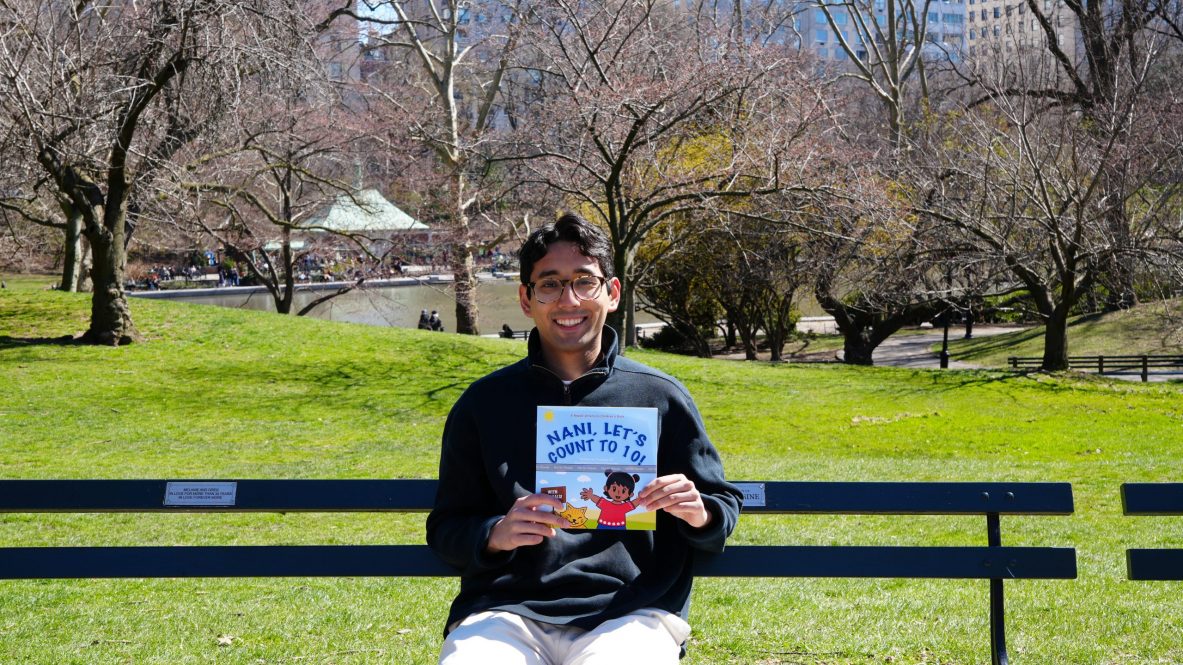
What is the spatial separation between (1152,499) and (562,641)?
6.99 ft

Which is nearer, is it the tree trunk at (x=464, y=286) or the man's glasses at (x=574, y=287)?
the man's glasses at (x=574, y=287)

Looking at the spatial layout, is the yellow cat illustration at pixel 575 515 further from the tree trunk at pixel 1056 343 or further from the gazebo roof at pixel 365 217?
the gazebo roof at pixel 365 217

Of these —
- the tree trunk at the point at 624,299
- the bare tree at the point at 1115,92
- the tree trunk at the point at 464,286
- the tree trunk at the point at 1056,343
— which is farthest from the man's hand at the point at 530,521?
the tree trunk at the point at 464,286

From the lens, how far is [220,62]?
15.8 metres

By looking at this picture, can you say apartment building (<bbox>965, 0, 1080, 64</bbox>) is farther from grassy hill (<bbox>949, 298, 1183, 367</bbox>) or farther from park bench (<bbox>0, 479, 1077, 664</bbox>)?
park bench (<bbox>0, 479, 1077, 664</bbox>)

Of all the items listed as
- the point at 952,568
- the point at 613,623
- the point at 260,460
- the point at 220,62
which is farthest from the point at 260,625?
the point at 220,62

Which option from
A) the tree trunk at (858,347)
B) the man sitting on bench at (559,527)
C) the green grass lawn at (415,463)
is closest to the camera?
the man sitting on bench at (559,527)

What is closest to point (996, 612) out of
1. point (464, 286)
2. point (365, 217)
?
point (365, 217)

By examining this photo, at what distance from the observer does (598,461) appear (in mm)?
3164

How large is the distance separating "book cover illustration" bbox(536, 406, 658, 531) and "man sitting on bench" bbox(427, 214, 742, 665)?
151mm

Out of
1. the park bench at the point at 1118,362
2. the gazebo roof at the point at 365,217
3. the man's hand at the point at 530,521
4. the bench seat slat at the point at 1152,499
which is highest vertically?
the gazebo roof at the point at 365,217

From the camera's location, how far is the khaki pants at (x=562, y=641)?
319cm

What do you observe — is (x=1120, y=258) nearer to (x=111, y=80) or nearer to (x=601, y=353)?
(x=111, y=80)

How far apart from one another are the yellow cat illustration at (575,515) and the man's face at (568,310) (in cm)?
52
